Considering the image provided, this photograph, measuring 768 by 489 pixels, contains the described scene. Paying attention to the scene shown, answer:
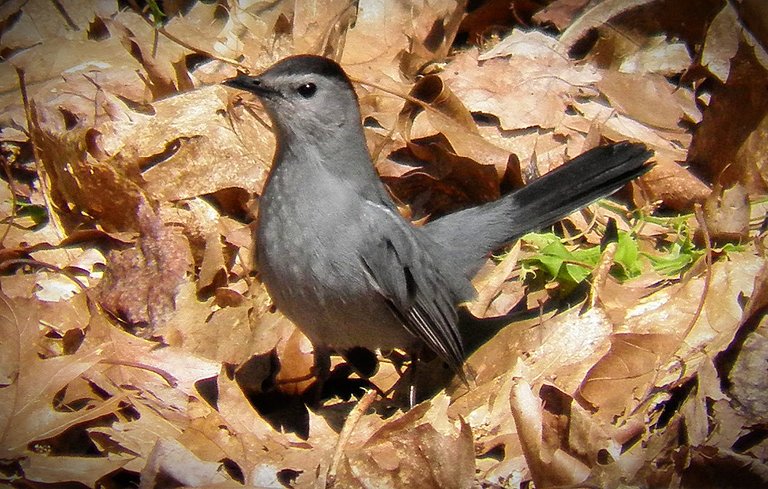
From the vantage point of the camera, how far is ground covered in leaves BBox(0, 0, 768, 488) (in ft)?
10.9

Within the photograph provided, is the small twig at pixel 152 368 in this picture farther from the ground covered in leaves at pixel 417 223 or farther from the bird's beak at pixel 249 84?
the bird's beak at pixel 249 84

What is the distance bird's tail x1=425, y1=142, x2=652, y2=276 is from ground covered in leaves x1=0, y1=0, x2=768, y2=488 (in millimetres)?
174

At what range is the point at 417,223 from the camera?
499 centimetres

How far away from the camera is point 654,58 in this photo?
5.59m

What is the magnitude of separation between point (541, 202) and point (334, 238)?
3.46 ft

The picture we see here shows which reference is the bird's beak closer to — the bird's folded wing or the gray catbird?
the gray catbird

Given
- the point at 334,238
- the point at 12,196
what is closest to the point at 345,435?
the point at 334,238

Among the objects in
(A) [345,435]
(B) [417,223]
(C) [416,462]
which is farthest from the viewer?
(B) [417,223]

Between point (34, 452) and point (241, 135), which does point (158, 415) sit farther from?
point (241, 135)

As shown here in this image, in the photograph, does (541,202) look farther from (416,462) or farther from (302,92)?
(416,462)

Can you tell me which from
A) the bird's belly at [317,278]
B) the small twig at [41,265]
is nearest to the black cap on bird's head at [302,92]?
the bird's belly at [317,278]

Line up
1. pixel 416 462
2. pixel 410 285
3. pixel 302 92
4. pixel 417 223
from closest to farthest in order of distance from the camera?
pixel 416 462
pixel 302 92
pixel 410 285
pixel 417 223

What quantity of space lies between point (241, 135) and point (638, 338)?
6.87 feet

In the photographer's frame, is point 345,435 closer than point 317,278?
Yes
